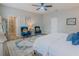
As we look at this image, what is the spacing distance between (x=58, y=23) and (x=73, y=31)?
204 mm

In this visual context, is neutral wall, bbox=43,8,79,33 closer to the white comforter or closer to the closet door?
the white comforter

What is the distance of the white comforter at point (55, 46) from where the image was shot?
116 centimetres

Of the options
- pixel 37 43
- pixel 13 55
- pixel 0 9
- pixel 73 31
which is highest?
pixel 0 9

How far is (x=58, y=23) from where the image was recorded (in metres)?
1.30

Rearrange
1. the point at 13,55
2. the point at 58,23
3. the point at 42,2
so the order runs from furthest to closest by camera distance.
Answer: the point at 58,23, the point at 13,55, the point at 42,2

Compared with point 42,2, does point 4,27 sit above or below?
below

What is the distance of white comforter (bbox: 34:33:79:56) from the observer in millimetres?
1161

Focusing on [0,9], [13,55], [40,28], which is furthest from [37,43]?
[0,9]

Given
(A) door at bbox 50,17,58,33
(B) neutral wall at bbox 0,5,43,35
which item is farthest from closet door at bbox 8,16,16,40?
(A) door at bbox 50,17,58,33

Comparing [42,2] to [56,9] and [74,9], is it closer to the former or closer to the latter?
[56,9]

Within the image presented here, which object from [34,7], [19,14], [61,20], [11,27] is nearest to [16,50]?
[11,27]

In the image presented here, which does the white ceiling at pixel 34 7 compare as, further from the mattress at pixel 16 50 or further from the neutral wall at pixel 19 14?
the mattress at pixel 16 50

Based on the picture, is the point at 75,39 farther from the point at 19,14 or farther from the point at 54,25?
the point at 19,14

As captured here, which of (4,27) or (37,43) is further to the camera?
(37,43)
